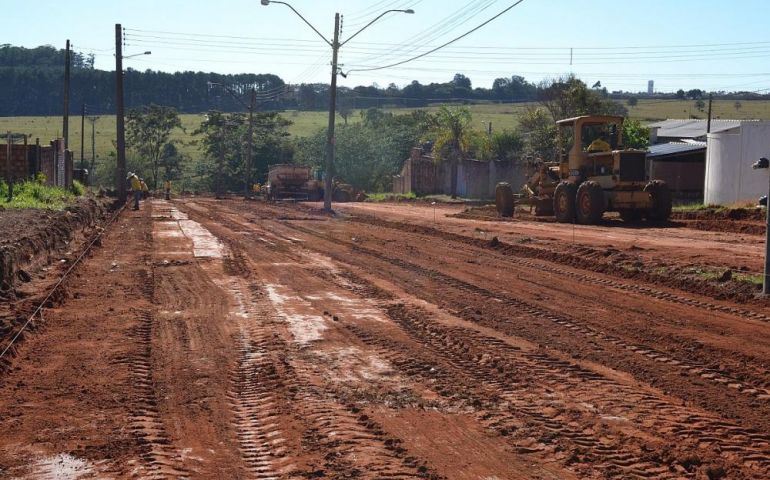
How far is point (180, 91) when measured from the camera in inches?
5861

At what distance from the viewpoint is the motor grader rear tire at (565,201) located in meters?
28.3

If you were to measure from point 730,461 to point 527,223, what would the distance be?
909 inches

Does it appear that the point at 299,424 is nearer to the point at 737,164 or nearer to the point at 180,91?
the point at 737,164

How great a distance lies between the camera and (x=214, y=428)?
7156 millimetres

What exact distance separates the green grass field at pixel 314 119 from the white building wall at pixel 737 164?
6875cm

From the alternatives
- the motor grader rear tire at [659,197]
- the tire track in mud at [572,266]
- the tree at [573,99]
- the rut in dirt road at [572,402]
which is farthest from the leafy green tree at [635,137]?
the rut in dirt road at [572,402]

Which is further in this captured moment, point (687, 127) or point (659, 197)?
point (687, 127)

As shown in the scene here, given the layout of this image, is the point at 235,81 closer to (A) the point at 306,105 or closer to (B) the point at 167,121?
(A) the point at 306,105

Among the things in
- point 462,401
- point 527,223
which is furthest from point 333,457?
point 527,223

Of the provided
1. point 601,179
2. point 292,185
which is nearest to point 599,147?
point 601,179

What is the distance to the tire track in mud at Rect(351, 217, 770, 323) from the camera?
41.9ft

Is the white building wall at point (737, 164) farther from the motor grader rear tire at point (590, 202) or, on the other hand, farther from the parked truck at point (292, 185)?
the parked truck at point (292, 185)

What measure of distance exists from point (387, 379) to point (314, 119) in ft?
495

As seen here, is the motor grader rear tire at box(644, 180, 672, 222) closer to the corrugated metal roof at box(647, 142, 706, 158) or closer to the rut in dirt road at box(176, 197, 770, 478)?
the corrugated metal roof at box(647, 142, 706, 158)
